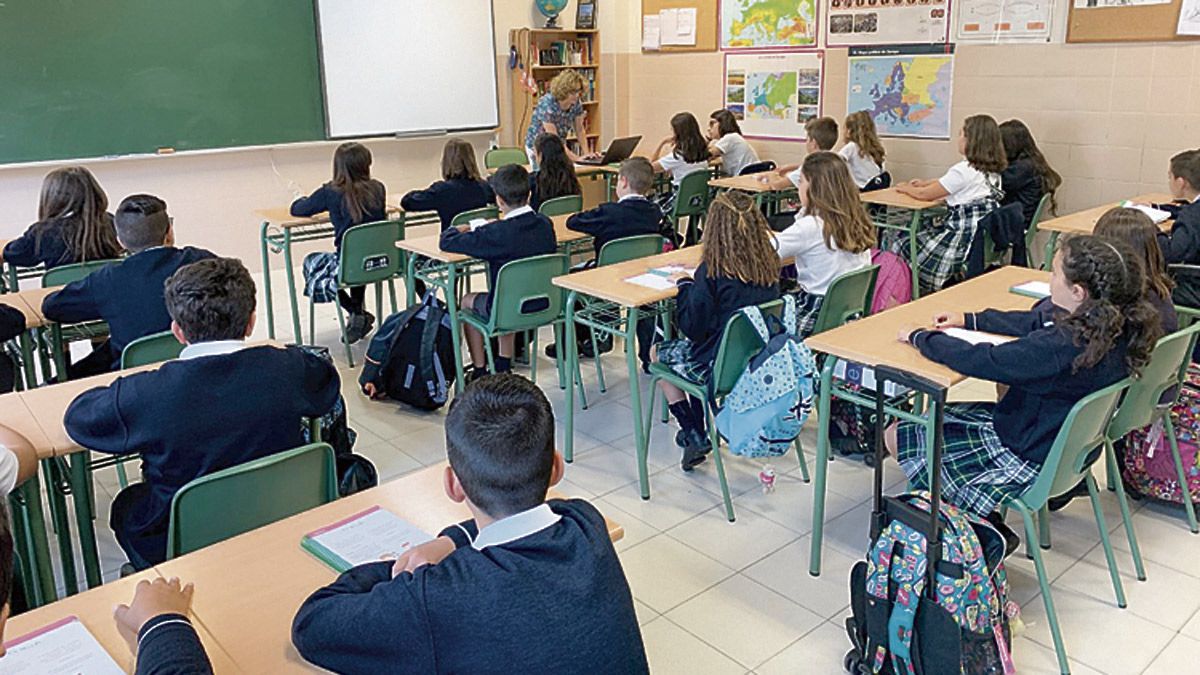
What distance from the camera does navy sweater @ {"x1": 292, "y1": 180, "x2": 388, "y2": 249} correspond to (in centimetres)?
527

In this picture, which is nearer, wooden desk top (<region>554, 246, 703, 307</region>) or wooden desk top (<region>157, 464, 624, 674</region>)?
wooden desk top (<region>157, 464, 624, 674</region>)

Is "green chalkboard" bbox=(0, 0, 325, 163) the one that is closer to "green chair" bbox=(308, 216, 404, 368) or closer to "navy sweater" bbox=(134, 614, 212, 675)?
"green chair" bbox=(308, 216, 404, 368)

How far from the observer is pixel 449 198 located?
5656 mm

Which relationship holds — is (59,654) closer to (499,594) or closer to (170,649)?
(170,649)

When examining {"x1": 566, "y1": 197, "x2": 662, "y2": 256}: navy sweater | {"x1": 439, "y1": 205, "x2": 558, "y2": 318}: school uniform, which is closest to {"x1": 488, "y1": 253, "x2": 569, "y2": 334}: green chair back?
{"x1": 439, "y1": 205, "x2": 558, "y2": 318}: school uniform

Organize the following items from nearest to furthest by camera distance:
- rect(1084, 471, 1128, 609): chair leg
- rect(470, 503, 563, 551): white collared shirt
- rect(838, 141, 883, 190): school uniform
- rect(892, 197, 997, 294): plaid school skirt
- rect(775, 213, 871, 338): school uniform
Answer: rect(470, 503, 563, 551): white collared shirt → rect(1084, 471, 1128, 609): chair leg → rect(775, 213, 871, 338): school uniform → rect(892, 197, 997, 294): plaid school skirt → rect(838, 141, 883, 190): school uniform

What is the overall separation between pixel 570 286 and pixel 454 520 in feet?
6.42

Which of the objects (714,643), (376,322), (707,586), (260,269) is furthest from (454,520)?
(260,269)

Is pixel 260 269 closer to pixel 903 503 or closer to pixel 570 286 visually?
pixel 570 286

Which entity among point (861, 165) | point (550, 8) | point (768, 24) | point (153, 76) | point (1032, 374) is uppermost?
point (550, 8)

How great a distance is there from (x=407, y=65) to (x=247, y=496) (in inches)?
250

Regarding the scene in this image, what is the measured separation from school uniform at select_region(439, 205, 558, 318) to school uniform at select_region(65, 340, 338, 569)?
208cm

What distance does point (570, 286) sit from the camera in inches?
149

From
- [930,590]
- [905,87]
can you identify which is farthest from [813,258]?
[905,87]
